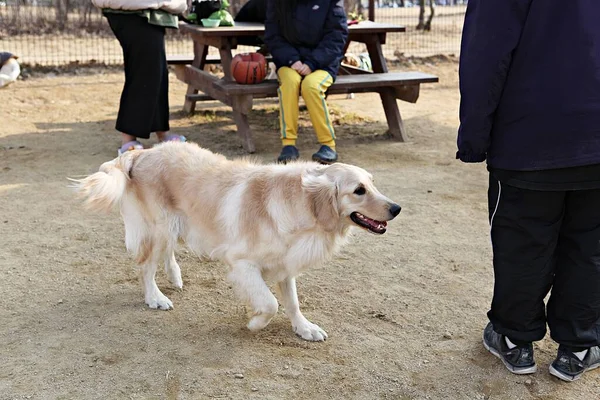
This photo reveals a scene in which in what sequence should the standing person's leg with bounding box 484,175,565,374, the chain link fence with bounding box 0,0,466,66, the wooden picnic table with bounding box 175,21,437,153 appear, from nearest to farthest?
the standing person's leg with bounding box 484,175,565,374, the wooden picnic table with bounding box 175,21,437,153, the chain link fence with bounding box 0,0,466,66

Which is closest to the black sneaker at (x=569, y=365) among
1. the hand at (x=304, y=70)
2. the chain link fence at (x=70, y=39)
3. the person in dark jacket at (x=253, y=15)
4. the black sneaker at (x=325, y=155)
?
the black sneaker at (x=325, y=155)

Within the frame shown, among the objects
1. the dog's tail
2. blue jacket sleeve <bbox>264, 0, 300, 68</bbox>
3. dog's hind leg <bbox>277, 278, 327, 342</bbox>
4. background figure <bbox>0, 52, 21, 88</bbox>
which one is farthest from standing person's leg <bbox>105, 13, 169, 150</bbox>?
dog's hind leg <bbox>277, 278, 327, 342</bbox>

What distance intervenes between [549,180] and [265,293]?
1.41 meters

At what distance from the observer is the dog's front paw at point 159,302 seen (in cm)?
405

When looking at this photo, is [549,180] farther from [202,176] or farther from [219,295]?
[219,295]

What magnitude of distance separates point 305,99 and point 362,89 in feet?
3.20

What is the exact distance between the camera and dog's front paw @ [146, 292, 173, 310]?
4.05 m

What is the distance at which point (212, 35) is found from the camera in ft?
24.9

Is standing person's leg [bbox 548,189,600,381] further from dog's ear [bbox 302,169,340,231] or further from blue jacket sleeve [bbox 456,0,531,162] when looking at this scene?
dog's ear [bbox 302,169,340,231]

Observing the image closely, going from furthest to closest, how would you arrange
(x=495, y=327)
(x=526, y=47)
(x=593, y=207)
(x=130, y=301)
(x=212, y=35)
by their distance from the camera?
(x=212, y=35)
(x=130, y=301)
(x=495, y=327)
(x=593, y=207)
(x=526, y=47)

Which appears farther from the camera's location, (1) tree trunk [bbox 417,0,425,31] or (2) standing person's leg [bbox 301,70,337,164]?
(1) tree trunk [bbox 417,0,425,31]

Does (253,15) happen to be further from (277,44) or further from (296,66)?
(296,66)

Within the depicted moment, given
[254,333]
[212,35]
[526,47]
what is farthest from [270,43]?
[526,47]

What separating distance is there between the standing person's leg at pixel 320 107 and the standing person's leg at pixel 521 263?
11.7ft
